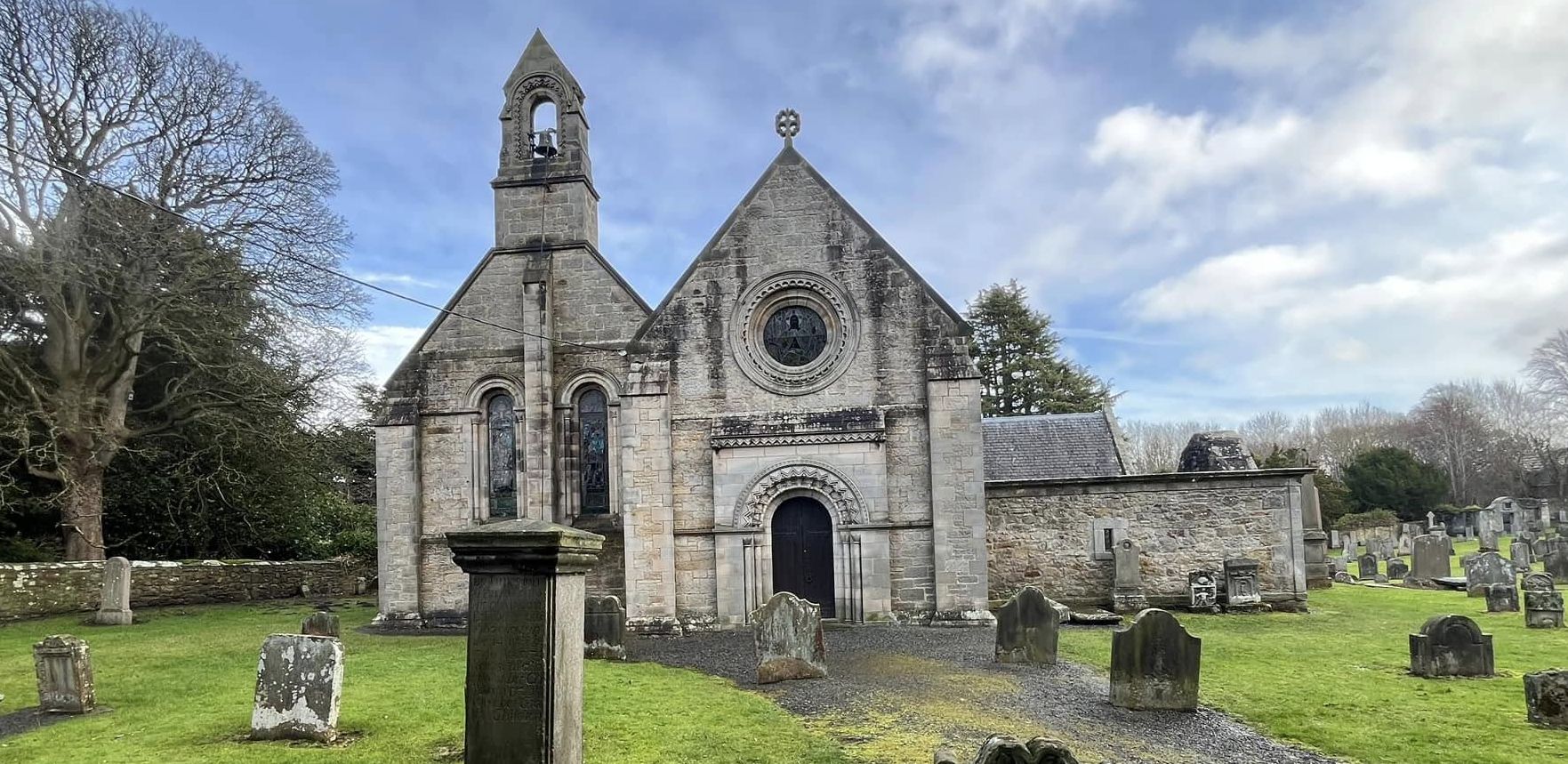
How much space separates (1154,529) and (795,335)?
32.1 ft

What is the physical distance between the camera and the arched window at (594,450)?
2020 cm

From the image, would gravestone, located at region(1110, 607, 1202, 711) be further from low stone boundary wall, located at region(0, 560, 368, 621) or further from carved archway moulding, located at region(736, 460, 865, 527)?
low stone boundary wall, located at region(0, 560, 368, 621)

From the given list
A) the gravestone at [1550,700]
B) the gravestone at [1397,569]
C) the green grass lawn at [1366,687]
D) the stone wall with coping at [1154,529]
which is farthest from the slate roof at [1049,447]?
the gravestone at [1550,700]

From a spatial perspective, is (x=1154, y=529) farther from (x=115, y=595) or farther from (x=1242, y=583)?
(x=115, y=595)

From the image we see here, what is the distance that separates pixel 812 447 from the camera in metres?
17.8

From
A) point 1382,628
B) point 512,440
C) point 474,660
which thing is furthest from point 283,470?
point 1382,628

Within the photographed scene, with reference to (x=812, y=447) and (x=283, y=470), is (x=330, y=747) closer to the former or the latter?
(x=812, y=447)

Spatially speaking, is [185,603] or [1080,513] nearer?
[1080,513]

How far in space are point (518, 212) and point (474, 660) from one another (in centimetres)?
1667

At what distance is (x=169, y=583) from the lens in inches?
918

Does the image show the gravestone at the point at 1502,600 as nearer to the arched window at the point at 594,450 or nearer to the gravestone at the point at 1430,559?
the gravestone at the point at 1430,559

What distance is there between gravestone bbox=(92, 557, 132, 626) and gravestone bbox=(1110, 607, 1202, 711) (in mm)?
19522

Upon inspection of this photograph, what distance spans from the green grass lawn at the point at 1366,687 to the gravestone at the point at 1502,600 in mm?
304

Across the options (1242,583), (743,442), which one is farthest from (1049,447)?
(743,442)
